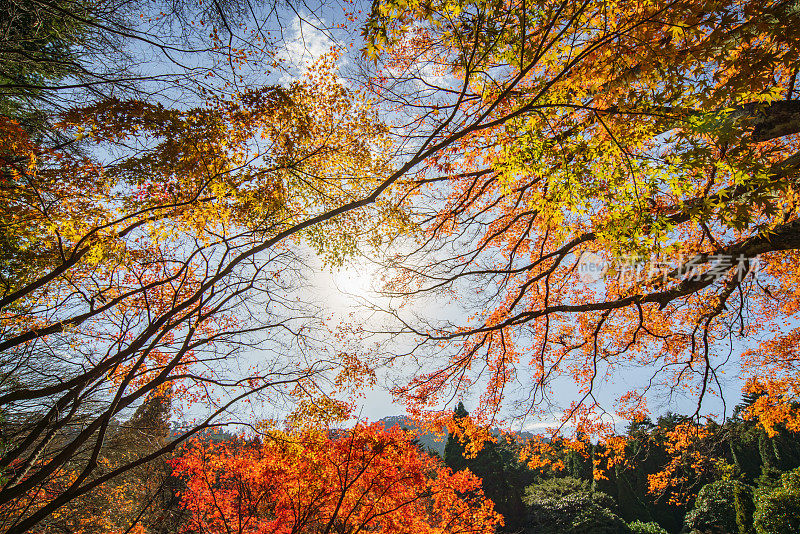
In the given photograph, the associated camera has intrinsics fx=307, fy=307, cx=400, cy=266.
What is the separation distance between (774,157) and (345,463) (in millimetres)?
11785

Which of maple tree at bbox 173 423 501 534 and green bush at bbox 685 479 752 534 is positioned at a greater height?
maple tree at bbox 173 423 501 534

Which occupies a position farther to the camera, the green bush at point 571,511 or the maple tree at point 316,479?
the green bush at point 571,511

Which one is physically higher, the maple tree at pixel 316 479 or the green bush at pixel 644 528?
the maple tree at pixel 316 479

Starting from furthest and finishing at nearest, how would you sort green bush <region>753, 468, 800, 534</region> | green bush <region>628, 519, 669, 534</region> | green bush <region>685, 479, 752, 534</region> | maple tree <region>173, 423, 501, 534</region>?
green bush <region>628, 519, 669, 534</region> → green bush <region>685, 479, 752, 534</region> → green bush <region>753, 468, 800, 534</region> → maple tree <region>173, 423, 501, 534</region>

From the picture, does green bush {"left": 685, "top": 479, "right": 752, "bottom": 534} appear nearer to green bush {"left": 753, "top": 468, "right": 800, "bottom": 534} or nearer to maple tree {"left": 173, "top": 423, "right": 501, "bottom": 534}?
green bush {"left": 753, "top": 468, "right": 800, "bottom": 534}

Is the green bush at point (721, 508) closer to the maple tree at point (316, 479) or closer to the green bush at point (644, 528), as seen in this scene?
the green bush at point (644, 528)

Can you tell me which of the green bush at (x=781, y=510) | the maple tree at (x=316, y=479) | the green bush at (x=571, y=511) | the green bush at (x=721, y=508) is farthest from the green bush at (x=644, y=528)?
the maple tree at (x=316, y=479)

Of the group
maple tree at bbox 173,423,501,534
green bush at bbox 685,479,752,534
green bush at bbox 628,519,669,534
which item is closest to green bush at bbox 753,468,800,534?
green bush at bbox 685,479,752,534

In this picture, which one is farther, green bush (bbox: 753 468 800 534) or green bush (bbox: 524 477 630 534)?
green bush (bbox: 524 477 630 534)

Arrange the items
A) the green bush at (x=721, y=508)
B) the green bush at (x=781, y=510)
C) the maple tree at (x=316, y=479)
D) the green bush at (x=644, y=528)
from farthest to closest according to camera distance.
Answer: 1. the green bush at (x=644, y=528)
2. the green bush at (x=721, y=508)
3. the green bush at (x=781, y=510)
4. the maple tree at (x=316, y=479)

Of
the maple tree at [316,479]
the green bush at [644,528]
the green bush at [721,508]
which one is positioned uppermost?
the maple tree at [316,479]

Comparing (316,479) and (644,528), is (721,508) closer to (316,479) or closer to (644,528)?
(644,528)

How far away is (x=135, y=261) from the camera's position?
18.5 feet

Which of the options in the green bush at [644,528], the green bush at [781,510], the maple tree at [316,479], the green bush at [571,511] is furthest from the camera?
the green bush at [644,528]
